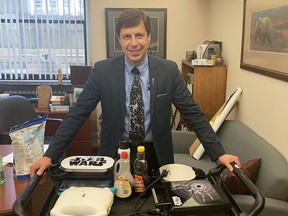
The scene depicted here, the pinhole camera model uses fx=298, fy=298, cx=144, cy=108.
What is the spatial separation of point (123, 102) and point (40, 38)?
2666 millimetres

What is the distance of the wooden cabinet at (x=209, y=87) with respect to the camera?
2.90 meters

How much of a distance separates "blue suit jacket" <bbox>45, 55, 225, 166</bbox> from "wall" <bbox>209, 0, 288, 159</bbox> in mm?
779

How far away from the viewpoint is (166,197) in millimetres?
1011

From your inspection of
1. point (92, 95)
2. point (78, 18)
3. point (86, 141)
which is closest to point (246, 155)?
point (92, 95)

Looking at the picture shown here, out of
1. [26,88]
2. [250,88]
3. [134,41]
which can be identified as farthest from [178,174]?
[26,88]

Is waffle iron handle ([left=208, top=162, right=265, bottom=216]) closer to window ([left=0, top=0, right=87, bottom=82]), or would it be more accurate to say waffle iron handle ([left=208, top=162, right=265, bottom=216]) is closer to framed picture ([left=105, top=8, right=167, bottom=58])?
framed picture ([left=105, top=8, right=167, bottom=58])

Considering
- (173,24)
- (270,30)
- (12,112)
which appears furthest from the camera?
(173,24)

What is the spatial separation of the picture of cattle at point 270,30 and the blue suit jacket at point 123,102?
0.84 m

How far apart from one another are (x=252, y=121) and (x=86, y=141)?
1778 mm

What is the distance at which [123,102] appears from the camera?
1.49 m

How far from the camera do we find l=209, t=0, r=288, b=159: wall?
1964mm

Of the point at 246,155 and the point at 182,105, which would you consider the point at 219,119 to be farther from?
the point at 182,105

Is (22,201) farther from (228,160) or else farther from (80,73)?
(80,73)

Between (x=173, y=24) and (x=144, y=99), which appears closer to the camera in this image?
(x=144, y=99)
